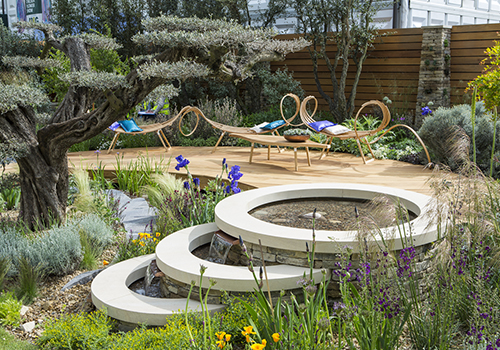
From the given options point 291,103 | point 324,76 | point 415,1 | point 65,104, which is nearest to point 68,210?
point 65,104

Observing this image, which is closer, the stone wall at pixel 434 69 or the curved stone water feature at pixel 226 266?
the curved stone water feature at pixel 226 266

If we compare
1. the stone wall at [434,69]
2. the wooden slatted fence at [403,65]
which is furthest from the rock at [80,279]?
the wooden slatted fence at [403,65]

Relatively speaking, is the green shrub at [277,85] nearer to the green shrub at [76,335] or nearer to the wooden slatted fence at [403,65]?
the wooden slatted fence at [403,65]

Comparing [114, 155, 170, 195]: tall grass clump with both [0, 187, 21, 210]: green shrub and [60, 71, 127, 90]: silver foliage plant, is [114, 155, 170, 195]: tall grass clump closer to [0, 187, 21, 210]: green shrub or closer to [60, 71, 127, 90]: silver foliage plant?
[0, 187, 21, 210]: green shrub

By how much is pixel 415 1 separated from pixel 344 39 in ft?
9.99

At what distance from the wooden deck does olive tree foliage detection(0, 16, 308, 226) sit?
137cm

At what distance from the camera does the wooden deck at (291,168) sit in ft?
16.5

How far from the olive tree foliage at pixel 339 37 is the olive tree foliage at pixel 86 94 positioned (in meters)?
5.45

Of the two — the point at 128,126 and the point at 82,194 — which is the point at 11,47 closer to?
the point at 128,126

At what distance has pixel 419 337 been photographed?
193 cm

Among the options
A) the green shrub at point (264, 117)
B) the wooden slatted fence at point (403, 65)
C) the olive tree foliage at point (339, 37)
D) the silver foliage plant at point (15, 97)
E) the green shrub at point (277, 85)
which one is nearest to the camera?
the silver foliage plant at point (15, 97)

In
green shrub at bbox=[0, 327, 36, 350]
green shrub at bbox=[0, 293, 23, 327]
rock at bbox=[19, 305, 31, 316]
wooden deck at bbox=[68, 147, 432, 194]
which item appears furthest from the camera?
wooden deck at bbox=[68, 147, 432, 194]

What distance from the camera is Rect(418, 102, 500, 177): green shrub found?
537 centimetres

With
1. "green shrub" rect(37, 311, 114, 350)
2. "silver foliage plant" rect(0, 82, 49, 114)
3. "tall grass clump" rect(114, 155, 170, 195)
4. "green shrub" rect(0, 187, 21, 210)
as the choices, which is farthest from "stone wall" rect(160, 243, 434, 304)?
"green shrub" rect(0, 187, 21, 210)
